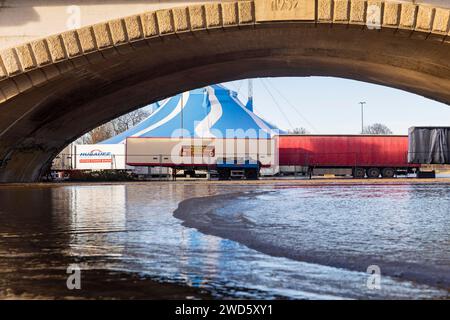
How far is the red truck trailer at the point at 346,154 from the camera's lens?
51.4 meters

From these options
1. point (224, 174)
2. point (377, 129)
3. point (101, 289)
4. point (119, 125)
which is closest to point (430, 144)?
point (224, 174)

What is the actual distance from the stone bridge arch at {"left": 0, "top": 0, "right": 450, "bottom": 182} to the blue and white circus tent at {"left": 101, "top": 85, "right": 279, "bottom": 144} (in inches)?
756

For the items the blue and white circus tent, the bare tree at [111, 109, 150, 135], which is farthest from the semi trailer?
the bare tree at [111, 109, 150, 135]

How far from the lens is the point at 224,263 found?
676 centimetres

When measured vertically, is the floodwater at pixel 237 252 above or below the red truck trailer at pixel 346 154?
below

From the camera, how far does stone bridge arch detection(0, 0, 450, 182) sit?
47.0ft

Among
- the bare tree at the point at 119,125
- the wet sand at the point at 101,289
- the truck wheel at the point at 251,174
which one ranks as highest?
the bare tree at the point at 119,125

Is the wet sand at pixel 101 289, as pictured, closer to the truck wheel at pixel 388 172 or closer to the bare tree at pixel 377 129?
the truck wheel at pixel 388 172

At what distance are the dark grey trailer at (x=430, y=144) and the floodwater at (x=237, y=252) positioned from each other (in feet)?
118

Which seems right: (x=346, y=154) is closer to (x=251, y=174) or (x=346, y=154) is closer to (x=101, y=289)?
(x=251, y=174)

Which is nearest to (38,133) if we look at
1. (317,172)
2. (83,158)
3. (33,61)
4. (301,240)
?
(33,61)

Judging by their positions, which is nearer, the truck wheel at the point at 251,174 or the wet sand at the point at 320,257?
the wet sand at the point at 320,257

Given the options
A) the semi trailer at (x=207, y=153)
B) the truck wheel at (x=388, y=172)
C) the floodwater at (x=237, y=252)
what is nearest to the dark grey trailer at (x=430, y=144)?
the truck wheel at (x=388, y=172)
